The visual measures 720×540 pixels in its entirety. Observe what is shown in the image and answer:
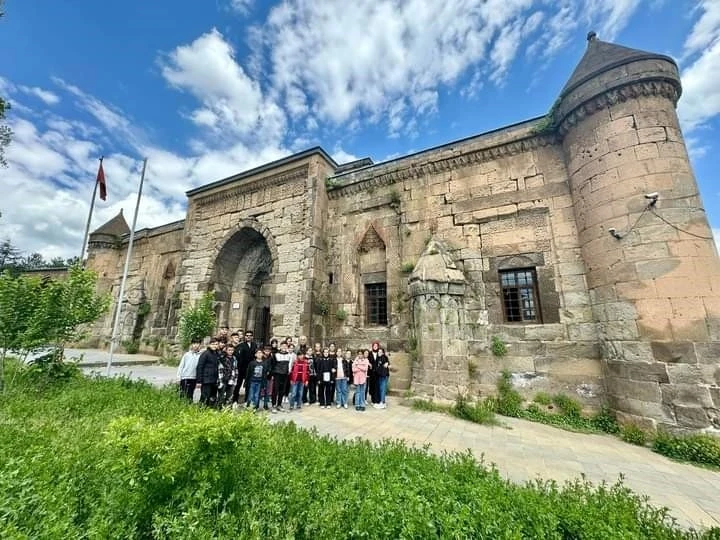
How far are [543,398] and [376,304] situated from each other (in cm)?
525

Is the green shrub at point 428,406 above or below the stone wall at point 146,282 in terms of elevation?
below

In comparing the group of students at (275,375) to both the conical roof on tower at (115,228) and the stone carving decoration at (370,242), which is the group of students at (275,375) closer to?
the stone carving decoration at (370,242)

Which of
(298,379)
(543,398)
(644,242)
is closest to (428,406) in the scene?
(543,398)

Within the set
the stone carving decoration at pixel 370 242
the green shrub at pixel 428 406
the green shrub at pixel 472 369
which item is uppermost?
the stone carving decoration at pixel 370 242

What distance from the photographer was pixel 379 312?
32.9ft

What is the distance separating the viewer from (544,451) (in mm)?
5004

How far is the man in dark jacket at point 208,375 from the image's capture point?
6.38m

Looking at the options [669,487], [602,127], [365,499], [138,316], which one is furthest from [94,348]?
[602,127]

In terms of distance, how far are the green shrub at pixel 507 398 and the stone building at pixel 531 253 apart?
0.87 feet

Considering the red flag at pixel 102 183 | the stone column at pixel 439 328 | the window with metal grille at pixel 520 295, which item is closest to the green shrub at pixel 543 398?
the stone column at pixel 439 328

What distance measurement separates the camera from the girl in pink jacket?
7.39 meters

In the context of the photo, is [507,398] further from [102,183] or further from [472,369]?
[102,183]

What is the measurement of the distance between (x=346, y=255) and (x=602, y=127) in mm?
7822

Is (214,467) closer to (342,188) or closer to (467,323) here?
(467,323)
